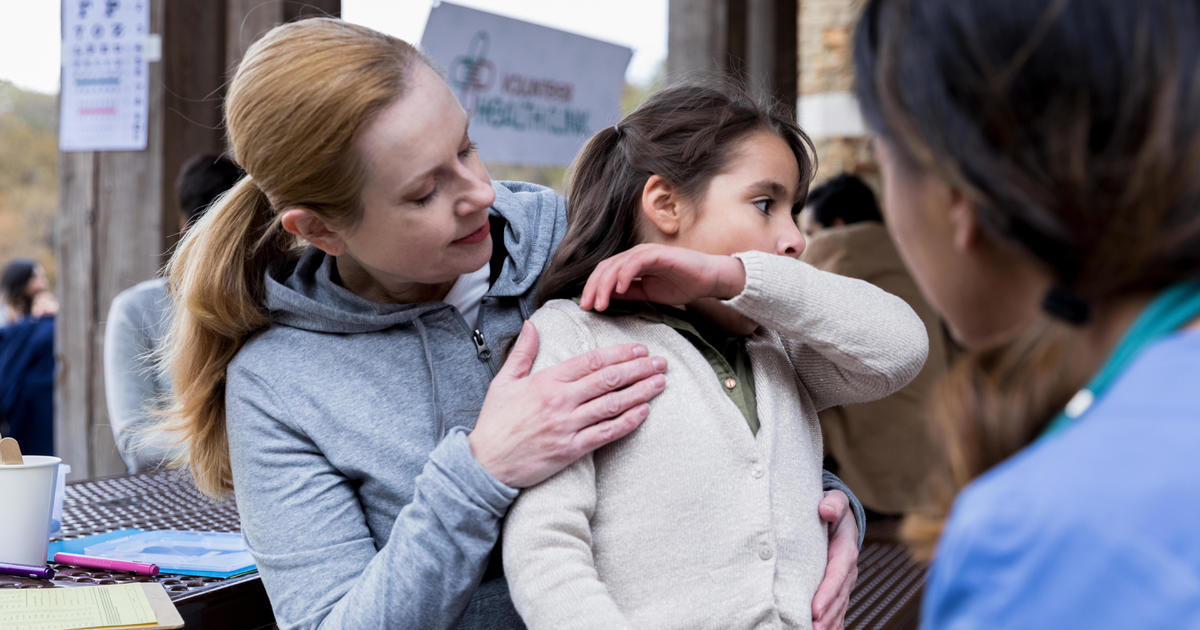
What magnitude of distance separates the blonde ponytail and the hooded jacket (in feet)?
0.09

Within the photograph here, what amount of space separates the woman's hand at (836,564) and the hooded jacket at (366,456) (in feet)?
1.20

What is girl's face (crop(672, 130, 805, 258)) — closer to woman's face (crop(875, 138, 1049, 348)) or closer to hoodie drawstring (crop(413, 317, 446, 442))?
hoodie drawstring (crop(413, 317, 446, 442))

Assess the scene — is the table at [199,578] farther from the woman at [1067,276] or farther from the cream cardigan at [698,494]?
the woman at [1067,276]

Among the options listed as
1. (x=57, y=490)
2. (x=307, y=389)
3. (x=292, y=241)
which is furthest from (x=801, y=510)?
(x=57, y=490)

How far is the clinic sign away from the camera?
128 inches

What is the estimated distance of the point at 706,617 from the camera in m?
1.21

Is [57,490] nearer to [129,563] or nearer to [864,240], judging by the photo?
[129,563]

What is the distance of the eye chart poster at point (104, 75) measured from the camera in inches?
111

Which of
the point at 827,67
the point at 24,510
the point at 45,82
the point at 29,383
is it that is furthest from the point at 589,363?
the point at 827,67

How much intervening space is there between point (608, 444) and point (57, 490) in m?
0.94

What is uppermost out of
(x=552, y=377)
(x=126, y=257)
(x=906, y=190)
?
(x=906, y=190)

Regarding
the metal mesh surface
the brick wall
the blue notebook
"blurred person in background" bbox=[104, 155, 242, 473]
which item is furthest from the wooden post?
the brick wall

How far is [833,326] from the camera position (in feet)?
4.29

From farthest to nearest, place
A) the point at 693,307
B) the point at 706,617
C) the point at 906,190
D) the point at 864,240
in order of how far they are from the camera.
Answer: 1. the point at 864,240
2. the point at 693,307
3. the point at 706,617
4. the point at 906,190
